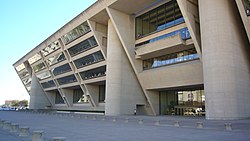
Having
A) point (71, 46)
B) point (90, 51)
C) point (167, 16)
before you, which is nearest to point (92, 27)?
point (90, 51)

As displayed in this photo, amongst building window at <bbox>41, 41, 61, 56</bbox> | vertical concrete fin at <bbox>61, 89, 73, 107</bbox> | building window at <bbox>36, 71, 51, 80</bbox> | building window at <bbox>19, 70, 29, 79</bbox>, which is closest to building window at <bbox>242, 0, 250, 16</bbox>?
building window at <bbox>41, 41, 61, 56</bbox>

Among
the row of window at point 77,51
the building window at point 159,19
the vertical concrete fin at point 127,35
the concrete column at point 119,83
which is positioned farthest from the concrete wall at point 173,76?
the row of window at point 77,51

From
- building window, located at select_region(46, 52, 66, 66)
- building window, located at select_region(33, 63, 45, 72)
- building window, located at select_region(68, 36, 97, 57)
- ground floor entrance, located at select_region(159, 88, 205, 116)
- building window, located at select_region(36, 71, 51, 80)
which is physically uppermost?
building window, located at select_region(68, 36, 97, 57)

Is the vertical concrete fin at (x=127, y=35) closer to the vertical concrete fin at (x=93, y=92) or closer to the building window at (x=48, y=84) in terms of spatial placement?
the vertical concrete fin at (x=93, y=92)

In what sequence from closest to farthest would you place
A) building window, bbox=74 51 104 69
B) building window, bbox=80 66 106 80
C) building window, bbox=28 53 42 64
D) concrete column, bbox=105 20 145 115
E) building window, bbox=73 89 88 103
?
1. concrete column, bbox=105 20 145 115
2. building window, bbox=74 51 104 69
3. building window, bbox=80 66 106 80
4. building window, bbox=73 89 88 103
5. building window, bbox=28 53 42 64

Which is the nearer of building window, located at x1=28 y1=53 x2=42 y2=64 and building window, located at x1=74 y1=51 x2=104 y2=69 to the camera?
building window, located at x1=74 y1=51 x2=104 y2=69

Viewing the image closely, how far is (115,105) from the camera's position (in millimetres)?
33656

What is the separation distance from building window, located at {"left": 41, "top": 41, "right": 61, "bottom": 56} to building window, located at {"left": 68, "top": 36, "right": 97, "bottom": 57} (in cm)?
426

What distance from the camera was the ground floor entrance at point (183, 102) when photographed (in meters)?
36.3

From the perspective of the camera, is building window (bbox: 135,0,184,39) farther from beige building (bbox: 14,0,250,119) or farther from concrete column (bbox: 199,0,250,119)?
concrete column (bbox: 199,0,250,119)

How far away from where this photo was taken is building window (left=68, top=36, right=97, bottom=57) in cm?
4009

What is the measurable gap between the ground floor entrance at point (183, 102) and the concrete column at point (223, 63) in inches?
478

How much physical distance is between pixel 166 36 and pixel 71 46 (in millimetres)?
21330

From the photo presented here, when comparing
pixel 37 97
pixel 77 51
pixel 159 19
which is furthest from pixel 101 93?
pixel 37 97
